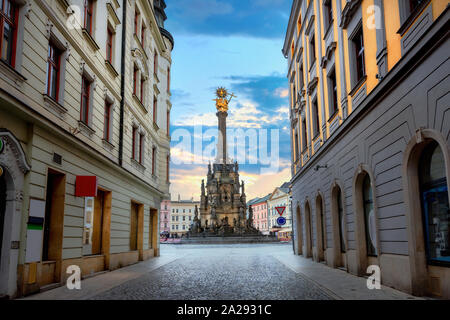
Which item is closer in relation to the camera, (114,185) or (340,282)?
(340,282)

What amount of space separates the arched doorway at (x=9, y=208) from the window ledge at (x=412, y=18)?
898 centimetres

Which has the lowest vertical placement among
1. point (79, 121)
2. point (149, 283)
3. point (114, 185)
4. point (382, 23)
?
point (149, 283)

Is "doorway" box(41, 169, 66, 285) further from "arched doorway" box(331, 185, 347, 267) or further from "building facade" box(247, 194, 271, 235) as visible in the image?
"building facade" box(247, 194, 271, 235)

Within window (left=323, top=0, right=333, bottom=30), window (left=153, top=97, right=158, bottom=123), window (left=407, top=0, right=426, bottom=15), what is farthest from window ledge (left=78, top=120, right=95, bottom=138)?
window (left=153, top=97, right=158, bottom=123)

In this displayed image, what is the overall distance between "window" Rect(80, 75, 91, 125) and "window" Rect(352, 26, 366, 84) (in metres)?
8.98

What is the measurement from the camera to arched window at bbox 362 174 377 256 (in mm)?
12812

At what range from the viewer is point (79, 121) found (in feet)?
42.8

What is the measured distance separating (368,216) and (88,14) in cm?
1152

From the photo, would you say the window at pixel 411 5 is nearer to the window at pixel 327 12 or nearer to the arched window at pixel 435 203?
the arched window at pixel 435 203

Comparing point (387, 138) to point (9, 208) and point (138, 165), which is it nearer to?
point (9, 208)

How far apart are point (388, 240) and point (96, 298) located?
7.25m

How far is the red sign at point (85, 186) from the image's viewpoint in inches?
501

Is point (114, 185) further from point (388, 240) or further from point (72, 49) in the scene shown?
point (388, 240)

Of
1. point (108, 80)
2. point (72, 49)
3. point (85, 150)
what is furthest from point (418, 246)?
point (108, 80)
